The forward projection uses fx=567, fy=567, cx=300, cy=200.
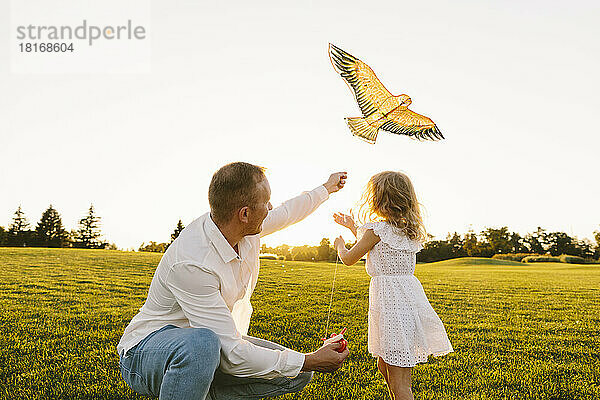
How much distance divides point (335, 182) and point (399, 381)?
1.25 meters

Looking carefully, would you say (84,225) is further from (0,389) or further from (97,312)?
(0,389)

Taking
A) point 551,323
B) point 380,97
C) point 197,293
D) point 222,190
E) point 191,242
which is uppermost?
point 380,97

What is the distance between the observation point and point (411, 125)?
3.72m

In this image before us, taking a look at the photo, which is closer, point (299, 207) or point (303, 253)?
point (299, 207)

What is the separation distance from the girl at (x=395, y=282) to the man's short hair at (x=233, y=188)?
50.0 inches

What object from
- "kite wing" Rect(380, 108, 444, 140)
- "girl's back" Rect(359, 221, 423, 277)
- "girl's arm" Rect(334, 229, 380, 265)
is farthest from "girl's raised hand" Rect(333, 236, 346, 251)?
"kite wing" Rect(380, 108, 444, 140)

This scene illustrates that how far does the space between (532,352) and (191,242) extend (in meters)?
4.36

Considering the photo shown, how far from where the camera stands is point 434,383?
165 inches

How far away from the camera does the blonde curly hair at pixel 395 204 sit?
3.65 meters

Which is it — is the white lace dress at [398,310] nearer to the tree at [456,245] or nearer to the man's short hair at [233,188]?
the man's short hair at [233,188]

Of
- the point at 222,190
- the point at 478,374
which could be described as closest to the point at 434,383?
the point at 478,374

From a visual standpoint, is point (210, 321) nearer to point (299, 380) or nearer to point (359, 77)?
point (299, 380)

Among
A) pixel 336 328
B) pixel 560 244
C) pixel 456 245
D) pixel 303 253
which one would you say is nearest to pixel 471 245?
pixel 456 245

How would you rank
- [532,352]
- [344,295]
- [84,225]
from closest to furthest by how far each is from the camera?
[532,352], [344,295], [84,225]
